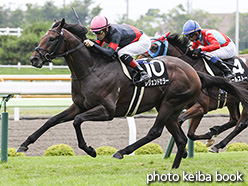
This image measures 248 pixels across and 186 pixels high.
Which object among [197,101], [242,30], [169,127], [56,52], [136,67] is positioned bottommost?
[169,127]

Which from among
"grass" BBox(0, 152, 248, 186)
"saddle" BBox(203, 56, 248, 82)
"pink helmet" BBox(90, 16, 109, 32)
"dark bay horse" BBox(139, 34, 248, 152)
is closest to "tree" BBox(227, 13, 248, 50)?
"saddle" BBox(203, 56, 248, 82)

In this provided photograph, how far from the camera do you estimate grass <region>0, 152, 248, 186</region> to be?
3.94 m

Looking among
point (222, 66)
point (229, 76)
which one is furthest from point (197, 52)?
point (229, 76)

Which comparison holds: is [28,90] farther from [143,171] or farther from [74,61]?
[143,171]

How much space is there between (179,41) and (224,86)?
0.86 m

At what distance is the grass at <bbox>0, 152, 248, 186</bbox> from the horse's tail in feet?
2.47

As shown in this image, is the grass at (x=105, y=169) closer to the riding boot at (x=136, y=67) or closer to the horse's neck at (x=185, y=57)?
the riding boot at (x=136, y=67)

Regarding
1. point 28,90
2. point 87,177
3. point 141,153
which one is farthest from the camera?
point 141,153

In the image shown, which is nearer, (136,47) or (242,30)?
(136,47)

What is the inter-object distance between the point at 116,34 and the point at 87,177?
1.44 m

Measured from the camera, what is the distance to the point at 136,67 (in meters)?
4.65

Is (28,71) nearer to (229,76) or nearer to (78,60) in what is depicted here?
(229,76)

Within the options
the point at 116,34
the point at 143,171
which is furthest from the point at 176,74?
the point at 143,171

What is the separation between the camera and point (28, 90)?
17.0 feet
